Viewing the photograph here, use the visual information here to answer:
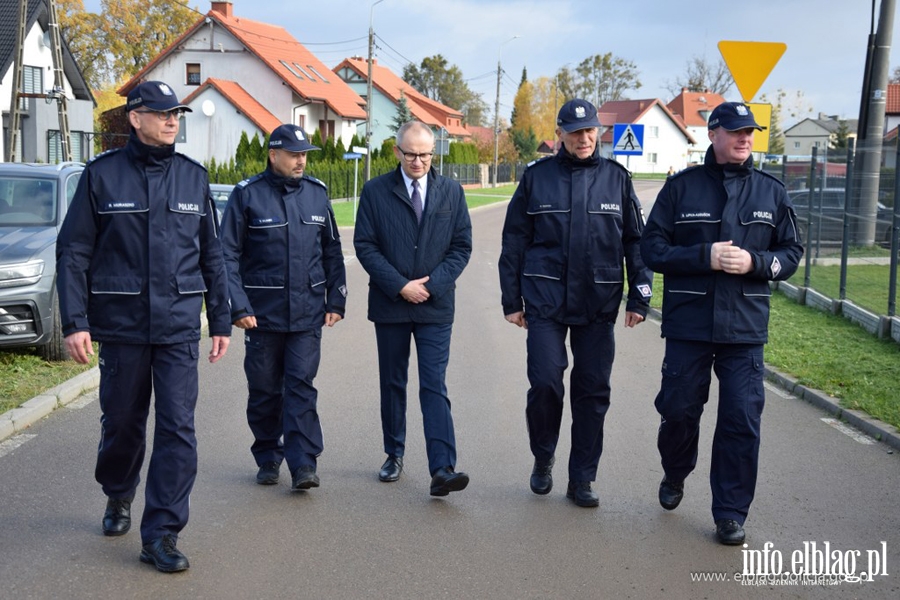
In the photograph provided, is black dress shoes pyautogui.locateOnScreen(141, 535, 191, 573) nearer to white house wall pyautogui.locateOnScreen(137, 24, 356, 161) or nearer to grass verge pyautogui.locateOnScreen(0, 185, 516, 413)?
grass verge pyautogui.locateOnScreen(0, 185, 516, 413)

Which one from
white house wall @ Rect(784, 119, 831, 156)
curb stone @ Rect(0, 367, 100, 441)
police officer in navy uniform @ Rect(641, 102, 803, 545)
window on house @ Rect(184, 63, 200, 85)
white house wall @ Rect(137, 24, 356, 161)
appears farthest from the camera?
white house wall @ Rect(784, 119, 831, 156)

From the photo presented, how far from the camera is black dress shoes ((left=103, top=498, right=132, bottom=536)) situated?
5422 millimetres

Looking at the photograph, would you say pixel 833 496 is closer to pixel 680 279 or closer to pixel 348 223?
pixel 680 279

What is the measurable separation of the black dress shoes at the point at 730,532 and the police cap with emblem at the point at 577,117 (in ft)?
7.07

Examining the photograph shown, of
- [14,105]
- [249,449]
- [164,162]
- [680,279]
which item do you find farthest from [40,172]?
[14,105]

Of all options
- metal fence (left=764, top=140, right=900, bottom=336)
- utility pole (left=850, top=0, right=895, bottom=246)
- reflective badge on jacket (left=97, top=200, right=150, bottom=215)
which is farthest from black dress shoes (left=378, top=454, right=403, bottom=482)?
utility pole (left=850, top=0, right=895, bottom=246)

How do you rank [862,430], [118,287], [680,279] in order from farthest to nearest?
[862,430] < [680,279] < [118,287]

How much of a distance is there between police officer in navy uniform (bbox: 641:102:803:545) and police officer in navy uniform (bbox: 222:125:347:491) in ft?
6.28

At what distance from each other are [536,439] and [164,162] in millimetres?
2551

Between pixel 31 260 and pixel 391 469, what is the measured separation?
15.7 feet

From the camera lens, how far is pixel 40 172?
11156 mm

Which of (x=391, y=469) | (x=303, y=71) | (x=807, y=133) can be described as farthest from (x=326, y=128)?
(x=807, y=133)

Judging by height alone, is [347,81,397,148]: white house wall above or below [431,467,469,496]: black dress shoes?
above

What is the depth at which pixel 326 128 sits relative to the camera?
6575 cm
